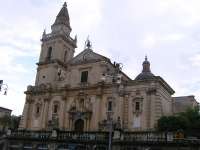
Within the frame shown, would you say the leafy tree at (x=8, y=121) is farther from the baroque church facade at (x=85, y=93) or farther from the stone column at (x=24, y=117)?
the baroque church facade at (x=85, y=93)

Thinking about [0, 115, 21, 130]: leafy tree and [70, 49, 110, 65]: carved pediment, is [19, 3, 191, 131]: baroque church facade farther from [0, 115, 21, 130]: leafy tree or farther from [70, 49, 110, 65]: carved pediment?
[0, 115, 21, 130]: leafy tree

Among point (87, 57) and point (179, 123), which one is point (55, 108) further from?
point (179, 123)

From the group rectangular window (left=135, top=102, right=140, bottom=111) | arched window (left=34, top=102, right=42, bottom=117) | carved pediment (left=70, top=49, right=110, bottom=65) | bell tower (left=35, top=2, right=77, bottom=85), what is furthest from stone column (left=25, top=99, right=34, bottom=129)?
rectangular window (left=135, top=102, right=140, bottom=111)

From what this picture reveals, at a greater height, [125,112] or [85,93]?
[85,93]

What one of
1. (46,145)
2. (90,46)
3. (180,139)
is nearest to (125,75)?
(90,46)

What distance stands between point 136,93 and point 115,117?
4.41m

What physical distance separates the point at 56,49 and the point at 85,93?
36.7 ft

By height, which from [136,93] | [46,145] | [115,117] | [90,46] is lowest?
[46,145]

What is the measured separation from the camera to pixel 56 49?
56.4 metres

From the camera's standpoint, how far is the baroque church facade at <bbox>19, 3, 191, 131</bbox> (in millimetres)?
44322

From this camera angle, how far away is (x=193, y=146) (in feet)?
99.2

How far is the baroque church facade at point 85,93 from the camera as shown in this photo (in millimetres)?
44322

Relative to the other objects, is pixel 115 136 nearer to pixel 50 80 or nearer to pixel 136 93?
pixel 136 93

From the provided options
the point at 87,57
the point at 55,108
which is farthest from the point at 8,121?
the point at 87,57
